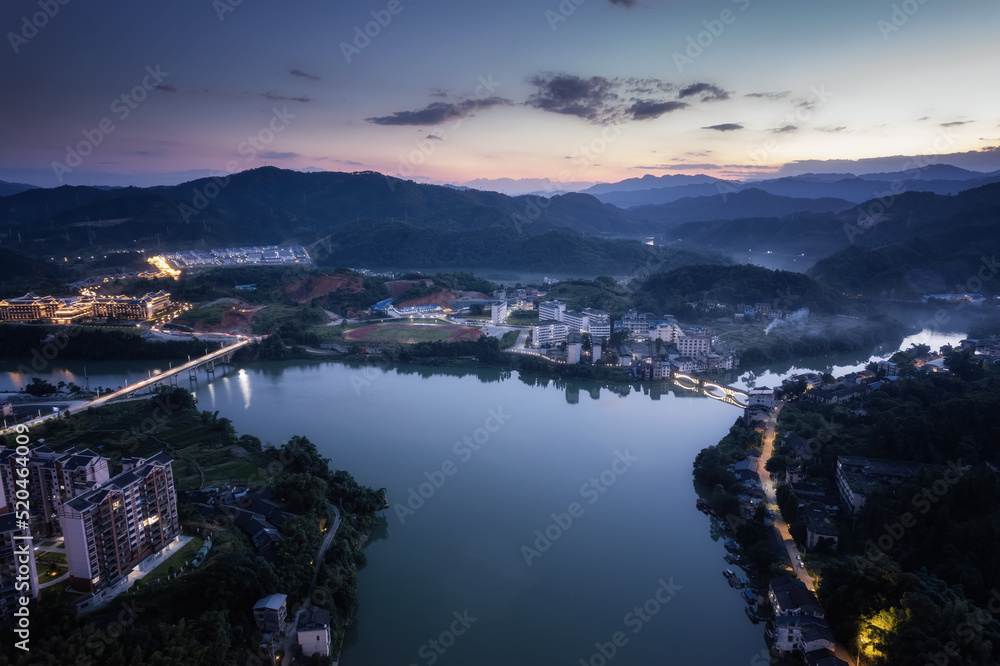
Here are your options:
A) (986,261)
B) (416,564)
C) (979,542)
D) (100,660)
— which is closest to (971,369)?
Result: (979,542)

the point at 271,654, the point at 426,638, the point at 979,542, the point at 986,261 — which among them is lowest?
the point at 426,638

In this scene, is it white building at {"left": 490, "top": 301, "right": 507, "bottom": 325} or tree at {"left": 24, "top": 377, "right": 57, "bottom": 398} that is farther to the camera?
white building at {"left": 490, "top": 301, "right": 507, "bottom": 325}

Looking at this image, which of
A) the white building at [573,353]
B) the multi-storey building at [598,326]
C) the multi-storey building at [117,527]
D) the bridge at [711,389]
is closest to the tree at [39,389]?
the multi-storey building at [117,527]

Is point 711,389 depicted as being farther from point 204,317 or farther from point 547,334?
point 204,317

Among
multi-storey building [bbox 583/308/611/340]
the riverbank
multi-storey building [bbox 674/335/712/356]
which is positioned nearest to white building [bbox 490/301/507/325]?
multi-storey building [bbox 583/308/611/340]

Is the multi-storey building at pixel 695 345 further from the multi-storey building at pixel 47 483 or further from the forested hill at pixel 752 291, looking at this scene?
the multi-storey building at pixel 47 483

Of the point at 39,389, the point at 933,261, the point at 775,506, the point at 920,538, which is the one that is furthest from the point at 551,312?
the point at 933,261

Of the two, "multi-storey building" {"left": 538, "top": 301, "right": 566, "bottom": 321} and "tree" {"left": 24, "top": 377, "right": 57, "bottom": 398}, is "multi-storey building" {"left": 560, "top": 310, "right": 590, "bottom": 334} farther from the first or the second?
"tree" {"left": 24, "top": 377, "right": 57, "bottom": 398}

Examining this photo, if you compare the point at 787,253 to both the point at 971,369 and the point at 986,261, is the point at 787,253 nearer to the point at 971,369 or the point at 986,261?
the point at 986,261
